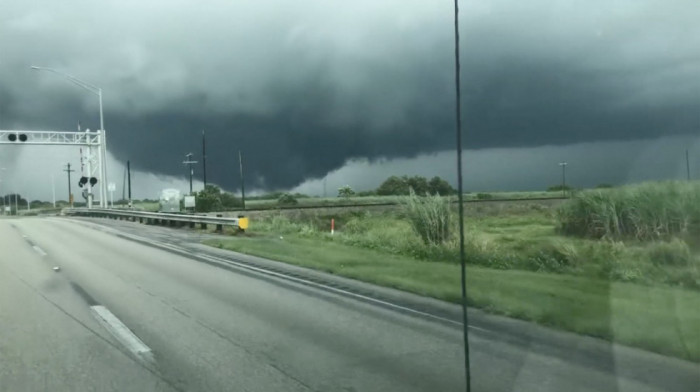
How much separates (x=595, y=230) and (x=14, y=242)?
24.0 m

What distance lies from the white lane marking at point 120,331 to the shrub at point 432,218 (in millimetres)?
14160

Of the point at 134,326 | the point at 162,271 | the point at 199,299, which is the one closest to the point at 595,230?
the point at 162,271

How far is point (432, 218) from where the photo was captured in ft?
78.3

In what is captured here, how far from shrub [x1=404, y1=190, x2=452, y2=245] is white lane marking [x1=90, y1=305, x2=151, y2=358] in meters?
14.2

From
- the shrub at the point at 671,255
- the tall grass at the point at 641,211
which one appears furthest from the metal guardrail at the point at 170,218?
the shrub at the point at 671,255

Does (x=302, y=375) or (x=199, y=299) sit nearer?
(x=302, y=375)

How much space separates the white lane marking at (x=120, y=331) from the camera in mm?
8086

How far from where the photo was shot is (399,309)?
432 inches

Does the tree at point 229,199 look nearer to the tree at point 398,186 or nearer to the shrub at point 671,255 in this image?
the tree at point 398,186

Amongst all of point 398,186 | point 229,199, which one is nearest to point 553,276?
point 398,186

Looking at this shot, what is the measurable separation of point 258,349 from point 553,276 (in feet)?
28.9

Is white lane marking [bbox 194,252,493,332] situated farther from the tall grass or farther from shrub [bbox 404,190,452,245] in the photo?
the tall grass

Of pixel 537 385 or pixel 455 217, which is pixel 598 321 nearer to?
pixel 537 385

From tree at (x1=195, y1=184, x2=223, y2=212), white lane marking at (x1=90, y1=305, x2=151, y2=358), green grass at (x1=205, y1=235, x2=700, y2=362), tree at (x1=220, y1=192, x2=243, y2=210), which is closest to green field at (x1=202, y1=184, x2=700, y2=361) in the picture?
green grass at (x1=205, y1=235, x2=700, y2=362)
